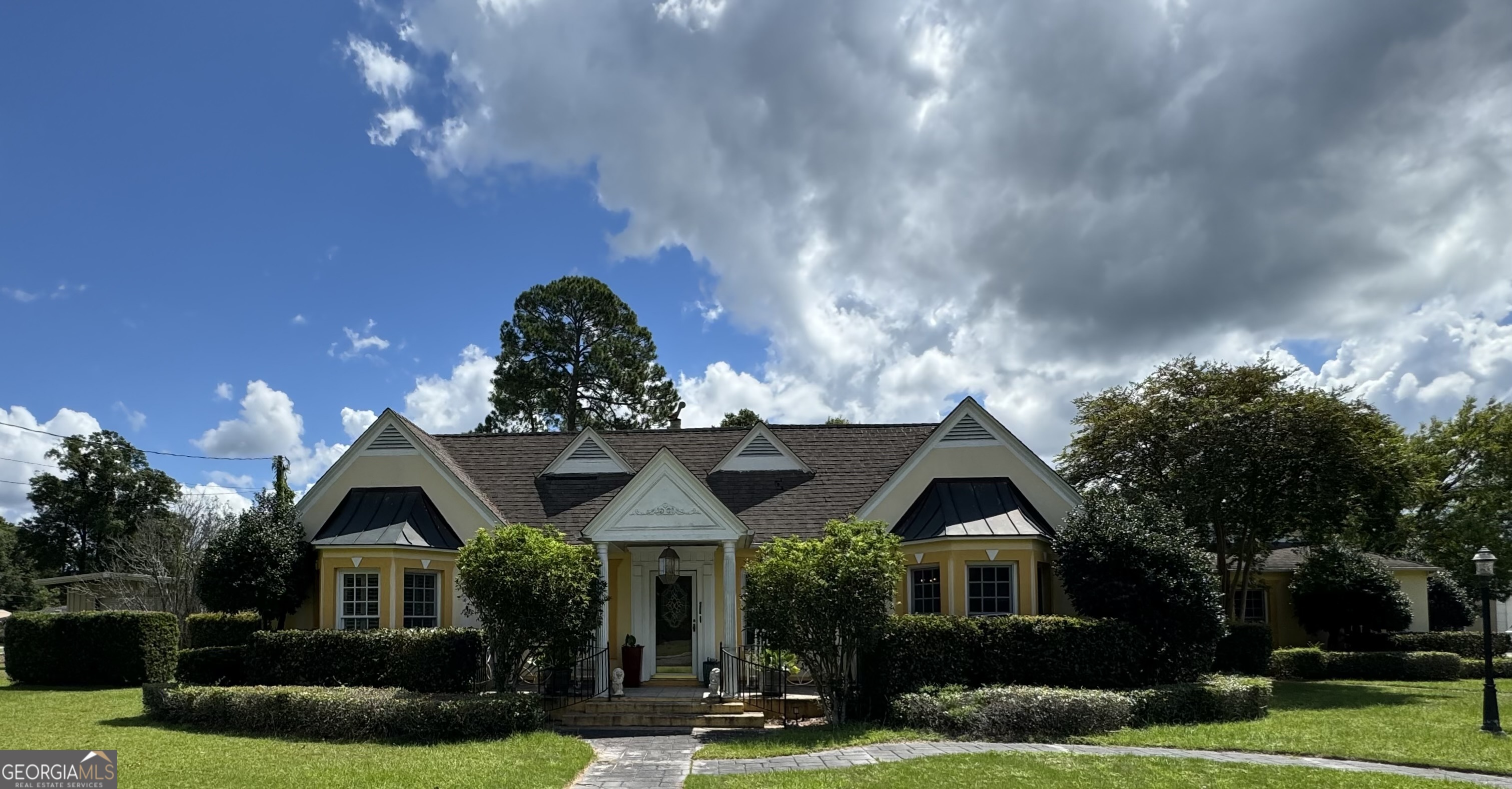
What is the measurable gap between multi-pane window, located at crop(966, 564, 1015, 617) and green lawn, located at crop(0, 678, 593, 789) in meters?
9.13

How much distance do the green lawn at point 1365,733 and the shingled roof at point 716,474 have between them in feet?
30.2

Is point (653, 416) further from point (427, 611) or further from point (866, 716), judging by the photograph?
point (866, 716)

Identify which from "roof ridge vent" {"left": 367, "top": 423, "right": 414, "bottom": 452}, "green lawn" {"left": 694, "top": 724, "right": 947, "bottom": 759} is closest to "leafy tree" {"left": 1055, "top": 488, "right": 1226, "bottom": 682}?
"green lawn" {"left": 694, "top": 724, "right": 947, "bottom": 759}

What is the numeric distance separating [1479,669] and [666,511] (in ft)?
83.1

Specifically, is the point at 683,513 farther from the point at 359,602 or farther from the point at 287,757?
the point at 287,757

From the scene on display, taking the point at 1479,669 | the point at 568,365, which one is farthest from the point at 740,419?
the point at 1479,669

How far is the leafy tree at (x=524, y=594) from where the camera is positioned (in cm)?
1716

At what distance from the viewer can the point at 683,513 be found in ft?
66.0

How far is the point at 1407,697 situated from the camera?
2105cm

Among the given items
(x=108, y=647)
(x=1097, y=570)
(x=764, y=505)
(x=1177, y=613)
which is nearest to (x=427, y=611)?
(x=764, y=505)

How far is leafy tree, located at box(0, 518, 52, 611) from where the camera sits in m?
50.5

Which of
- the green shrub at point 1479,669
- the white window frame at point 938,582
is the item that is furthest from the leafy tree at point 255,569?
the green shrub at point 1479,669

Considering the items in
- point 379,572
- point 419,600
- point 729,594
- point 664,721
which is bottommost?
point 664,721

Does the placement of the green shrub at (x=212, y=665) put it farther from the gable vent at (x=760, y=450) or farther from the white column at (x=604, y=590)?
the gable vent at (x=760, y=450)
